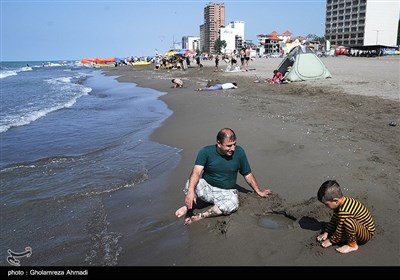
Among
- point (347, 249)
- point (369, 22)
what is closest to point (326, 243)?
point (347, 249)

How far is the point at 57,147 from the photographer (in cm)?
830

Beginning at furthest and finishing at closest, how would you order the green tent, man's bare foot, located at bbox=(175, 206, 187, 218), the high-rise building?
the high-rise building < the green tent < man's bare foot, located at bbox=(175, 206, 187, 218)

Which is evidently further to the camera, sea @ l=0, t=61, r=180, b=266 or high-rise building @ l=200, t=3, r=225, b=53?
high-rise building @ l=200, t=3, r=225, b=53

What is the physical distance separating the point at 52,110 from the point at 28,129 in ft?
13.5

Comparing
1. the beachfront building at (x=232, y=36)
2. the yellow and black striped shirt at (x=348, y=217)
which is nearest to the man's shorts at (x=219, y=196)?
the yellow and black striped shirt at (x=348, y=217)

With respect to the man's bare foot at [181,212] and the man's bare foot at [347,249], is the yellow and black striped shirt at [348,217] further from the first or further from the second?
the man's bare foot at [181,212]

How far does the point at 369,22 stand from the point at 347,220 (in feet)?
417

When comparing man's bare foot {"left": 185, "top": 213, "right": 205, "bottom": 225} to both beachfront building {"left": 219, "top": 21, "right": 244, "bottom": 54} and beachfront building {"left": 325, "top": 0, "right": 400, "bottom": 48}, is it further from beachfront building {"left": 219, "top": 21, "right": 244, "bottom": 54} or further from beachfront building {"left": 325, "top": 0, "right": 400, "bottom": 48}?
beachfront building {"left": 219, "top": 21, "right": 244, "bottom": 54}

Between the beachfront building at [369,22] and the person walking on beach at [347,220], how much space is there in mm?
115252

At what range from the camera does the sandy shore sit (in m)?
3.19

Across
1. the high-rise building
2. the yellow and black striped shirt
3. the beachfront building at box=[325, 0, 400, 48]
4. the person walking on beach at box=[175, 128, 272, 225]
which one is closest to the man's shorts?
the person walking on beach at box=[175, 128, 272, 225]

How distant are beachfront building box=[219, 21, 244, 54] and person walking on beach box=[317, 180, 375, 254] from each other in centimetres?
15629
